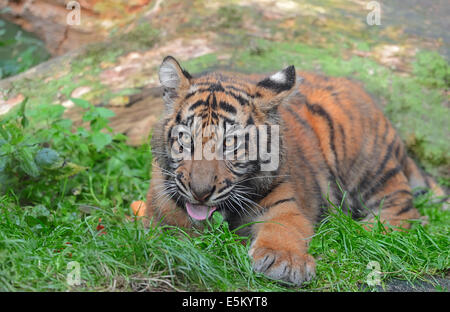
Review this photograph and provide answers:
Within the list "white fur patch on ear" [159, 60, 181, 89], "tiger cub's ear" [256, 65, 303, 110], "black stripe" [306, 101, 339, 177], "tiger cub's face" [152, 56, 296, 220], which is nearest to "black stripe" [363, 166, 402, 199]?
"black stripe" [306, 101, 339, 177]

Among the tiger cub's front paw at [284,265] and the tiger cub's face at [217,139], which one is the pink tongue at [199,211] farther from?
the tiger cub's front paw at [284,265]

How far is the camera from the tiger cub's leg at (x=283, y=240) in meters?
3.11

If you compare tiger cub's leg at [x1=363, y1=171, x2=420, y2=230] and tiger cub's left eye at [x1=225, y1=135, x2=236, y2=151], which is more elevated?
tiger cub's left eye at [x1=225, y1=135, x2=236, y2=151]

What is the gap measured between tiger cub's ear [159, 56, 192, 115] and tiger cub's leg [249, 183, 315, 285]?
3.43ft

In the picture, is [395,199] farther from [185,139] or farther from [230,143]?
[185,139]

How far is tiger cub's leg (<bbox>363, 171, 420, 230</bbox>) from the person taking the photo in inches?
187

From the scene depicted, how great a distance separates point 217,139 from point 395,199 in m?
2.25

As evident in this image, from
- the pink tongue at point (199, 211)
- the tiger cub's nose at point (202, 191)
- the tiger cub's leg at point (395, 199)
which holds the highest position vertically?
the tiger cub's nose at point (202, 191)

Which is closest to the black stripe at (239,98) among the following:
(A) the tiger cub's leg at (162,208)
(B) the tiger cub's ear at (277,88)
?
(B) the tiger cub's ear at (277,88)

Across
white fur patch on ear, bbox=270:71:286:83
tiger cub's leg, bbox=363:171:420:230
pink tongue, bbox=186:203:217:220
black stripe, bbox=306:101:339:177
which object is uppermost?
white fur patch on ear, bbox=270:71:286:83

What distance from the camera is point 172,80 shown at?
3.83m

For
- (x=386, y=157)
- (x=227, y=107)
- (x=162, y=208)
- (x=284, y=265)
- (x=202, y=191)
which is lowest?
(x=284, y=265)

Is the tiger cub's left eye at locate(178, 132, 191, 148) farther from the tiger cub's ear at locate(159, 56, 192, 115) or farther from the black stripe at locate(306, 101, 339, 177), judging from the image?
the black stripe at locate(306, 101, 339, 177)

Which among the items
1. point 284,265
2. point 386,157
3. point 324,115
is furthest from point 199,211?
point 386,157
